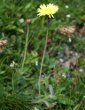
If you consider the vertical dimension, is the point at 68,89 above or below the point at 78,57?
below

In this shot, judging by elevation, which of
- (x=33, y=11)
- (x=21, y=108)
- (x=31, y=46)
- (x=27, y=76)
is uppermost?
(x=33, y=11)

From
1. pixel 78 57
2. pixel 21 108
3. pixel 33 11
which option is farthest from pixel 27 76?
pixel 33 11

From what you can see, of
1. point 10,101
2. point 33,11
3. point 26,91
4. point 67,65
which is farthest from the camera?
point 33,11

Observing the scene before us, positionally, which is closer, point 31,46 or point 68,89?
point 68,89

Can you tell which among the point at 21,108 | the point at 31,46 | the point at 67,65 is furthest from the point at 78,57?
the point at 21,108

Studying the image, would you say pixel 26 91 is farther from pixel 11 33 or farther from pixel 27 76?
pixel 11 33

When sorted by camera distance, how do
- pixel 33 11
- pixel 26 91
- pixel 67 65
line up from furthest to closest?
1. pixel 33 11
2. pixel 67 65
3. pixel 26 91
